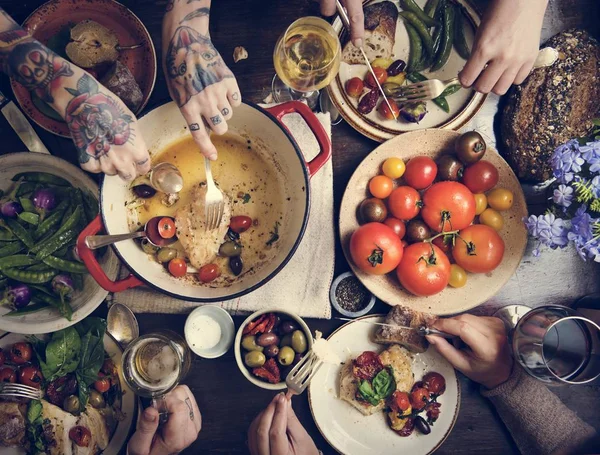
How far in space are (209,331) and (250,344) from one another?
0.65 feet

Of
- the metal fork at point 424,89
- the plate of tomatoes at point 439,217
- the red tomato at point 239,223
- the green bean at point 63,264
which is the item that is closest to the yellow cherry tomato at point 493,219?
the plate of tomatoes at point 439,217

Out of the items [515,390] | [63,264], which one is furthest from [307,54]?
[515,390]

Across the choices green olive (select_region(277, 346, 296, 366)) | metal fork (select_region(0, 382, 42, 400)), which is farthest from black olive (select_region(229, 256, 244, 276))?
metal fork (select_region(0, 382, 42, 400))

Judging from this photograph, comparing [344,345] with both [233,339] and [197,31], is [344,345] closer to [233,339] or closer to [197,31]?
[233,339]

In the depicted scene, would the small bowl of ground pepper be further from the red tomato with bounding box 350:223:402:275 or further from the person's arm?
the person's arm

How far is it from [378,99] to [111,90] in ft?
3.40

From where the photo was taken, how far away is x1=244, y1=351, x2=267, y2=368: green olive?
186 cm

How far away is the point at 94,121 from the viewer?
4.91ft

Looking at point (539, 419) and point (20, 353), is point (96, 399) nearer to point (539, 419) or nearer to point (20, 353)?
point (20, 353)

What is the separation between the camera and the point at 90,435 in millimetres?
1850

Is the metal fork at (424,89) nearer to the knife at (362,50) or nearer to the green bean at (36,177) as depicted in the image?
the knife at (362,50)

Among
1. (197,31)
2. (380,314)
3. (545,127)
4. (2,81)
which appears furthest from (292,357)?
(2,81)

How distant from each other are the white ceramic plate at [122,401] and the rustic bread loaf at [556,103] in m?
1.83

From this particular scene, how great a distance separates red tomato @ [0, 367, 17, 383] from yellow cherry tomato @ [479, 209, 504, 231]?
79.3 inches
